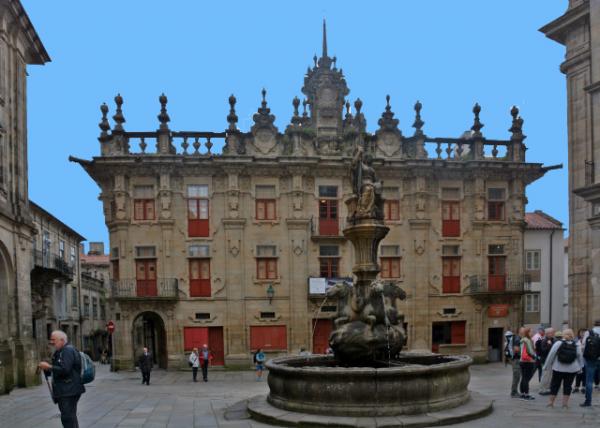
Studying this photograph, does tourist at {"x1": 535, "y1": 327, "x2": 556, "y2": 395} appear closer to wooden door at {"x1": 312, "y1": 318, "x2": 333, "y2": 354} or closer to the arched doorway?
wooden door at {"x1": 312, "y1": 318, "x2": 333, "y2": 354}

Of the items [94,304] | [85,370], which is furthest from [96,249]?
[85,370]

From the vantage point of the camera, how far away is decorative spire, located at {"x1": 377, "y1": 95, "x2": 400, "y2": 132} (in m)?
31.9

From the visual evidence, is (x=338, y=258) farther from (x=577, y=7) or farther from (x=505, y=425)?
(x=505, y=425)

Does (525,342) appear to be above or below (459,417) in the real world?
above

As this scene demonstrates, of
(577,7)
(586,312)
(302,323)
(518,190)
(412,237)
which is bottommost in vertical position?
(302,323)

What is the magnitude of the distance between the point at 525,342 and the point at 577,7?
51.1 feet

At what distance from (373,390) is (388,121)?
23.9m

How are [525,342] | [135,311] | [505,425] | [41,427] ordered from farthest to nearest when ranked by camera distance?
[135,311], [525,342], [41,427], [505,425]

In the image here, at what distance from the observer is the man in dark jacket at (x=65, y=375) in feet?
24.6

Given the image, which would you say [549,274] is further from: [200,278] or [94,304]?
[94,304]

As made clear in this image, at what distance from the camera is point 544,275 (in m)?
38.8

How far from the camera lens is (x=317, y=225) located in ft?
101

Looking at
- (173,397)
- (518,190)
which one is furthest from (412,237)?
(173,397)

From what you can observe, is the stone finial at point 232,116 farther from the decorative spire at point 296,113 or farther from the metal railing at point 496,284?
the metal railing at point 496,284
